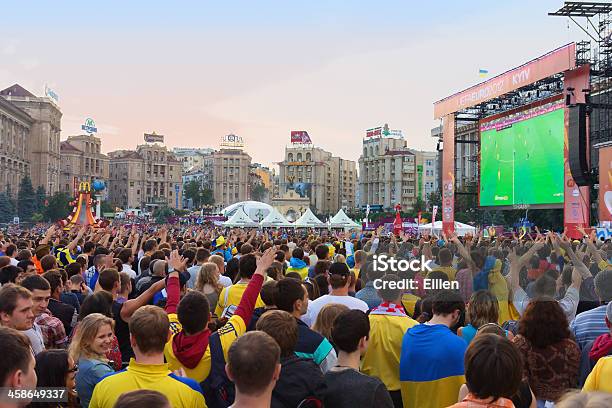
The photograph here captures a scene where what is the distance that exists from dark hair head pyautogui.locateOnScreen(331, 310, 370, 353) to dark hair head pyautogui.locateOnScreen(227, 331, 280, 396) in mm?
781

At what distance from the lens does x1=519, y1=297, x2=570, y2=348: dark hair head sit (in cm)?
434

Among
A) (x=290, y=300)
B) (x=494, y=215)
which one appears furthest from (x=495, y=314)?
(x=494, y=215)

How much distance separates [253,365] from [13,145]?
10836 centimetres

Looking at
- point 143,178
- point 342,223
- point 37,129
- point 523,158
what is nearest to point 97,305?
point 523,158

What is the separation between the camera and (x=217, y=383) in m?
4.29

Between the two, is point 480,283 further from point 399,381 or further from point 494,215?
point 494,215

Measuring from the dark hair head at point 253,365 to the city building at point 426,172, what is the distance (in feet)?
462

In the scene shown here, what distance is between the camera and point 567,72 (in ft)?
95.5

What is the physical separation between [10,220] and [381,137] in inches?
4072

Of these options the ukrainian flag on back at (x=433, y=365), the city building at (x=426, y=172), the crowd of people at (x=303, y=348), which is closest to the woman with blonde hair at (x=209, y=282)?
the crowd of people at (x=303, y=348)

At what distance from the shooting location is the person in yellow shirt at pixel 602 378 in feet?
11.8

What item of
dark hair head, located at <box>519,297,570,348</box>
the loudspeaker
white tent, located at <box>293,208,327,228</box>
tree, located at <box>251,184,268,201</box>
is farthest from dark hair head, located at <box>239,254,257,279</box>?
tree, located at <box>251,184,268,201</box>

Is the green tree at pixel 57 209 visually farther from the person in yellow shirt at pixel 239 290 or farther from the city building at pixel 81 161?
the person in yellow shirt at pixel 239 290

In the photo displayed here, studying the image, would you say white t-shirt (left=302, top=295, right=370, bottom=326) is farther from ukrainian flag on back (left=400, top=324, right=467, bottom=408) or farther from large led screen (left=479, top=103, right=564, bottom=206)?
large led screen (left=479, top=103, right=564, bottom=206)
